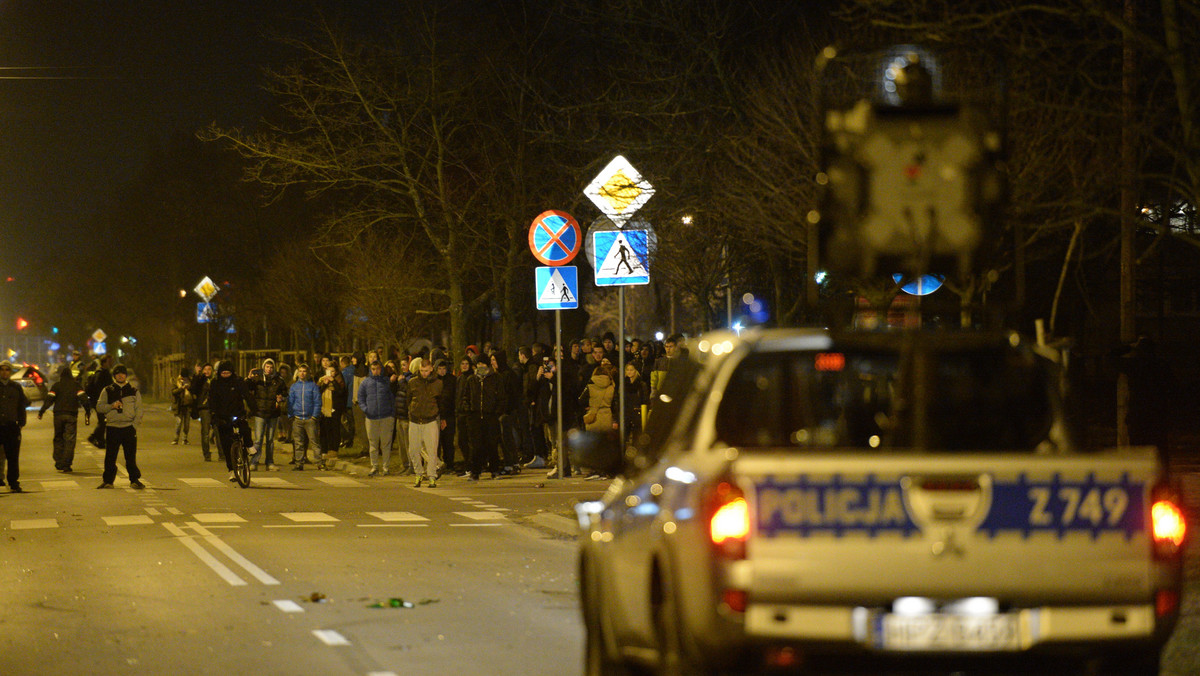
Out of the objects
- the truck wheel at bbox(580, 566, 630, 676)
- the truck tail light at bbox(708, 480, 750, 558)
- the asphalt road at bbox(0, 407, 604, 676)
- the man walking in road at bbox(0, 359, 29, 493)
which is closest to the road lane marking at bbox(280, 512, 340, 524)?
the asphalt road at bbox(0, 407, 604, 676)

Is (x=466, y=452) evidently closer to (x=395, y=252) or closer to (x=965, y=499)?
(x=395, y=252)

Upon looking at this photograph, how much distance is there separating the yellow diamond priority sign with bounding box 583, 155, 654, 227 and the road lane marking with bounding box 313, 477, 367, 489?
6.03m

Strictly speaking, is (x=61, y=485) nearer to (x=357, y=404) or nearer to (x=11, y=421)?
(x=11, y=421)

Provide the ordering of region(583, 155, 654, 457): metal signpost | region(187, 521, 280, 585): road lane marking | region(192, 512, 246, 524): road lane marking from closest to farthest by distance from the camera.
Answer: region(187, 521, 280, 585): road lane marking, region(192, 512, 246, 524): road lane marking, region(583, 155, 654, 457): metal signpost

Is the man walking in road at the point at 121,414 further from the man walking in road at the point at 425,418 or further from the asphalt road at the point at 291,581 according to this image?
the man walking in road at the point at 425,418

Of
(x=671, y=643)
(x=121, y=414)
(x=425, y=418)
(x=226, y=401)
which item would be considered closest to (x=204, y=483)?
(x=226, y=401)

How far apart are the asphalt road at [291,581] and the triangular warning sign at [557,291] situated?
2.48 m

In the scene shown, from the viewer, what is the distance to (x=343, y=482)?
2505cm

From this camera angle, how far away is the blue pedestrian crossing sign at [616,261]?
18.5 meters

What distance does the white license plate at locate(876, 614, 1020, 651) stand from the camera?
17.9 feet

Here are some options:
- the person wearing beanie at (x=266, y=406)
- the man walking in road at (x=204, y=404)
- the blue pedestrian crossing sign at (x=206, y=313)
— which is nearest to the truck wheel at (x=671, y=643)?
the person wearing beanie at (x=266, y=406)

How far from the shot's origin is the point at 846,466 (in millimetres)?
5395

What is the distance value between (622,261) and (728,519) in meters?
13.1

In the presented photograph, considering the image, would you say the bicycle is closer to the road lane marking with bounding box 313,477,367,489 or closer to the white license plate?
the road lane marking with bounding box 313,477,367,489
